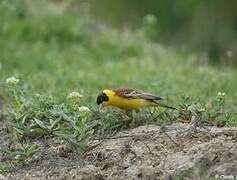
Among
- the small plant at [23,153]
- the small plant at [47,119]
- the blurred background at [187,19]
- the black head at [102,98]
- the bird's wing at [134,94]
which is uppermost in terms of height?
the bird's wing at [134,94]

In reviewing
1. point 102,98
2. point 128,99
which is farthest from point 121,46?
point 128,99

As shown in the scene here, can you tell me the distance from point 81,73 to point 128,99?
365 cm

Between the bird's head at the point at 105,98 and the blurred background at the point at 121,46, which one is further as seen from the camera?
the blurred background at the point at 121,46

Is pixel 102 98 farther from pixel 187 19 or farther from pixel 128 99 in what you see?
pixel 187 19

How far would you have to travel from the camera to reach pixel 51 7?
44.7 feet

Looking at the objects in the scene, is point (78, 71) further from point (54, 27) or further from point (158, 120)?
point (158, 120)

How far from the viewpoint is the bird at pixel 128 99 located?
23.1 feet

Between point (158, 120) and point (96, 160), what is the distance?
0.89m

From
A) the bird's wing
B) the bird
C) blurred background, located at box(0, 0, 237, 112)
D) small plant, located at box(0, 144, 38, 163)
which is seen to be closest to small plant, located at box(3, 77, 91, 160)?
small plant, located at box(0, 144, 38, 163)

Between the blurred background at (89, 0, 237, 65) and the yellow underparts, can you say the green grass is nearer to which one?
the yellow underparts

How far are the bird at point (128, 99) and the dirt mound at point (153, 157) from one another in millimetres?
287

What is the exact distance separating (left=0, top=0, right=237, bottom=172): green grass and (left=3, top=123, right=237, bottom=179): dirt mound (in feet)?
0.56

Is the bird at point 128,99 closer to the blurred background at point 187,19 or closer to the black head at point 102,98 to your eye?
the black head at point 102,98

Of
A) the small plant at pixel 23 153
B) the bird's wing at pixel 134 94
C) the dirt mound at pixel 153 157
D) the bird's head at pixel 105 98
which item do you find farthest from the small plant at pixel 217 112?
the small plant at pixel 23 153
